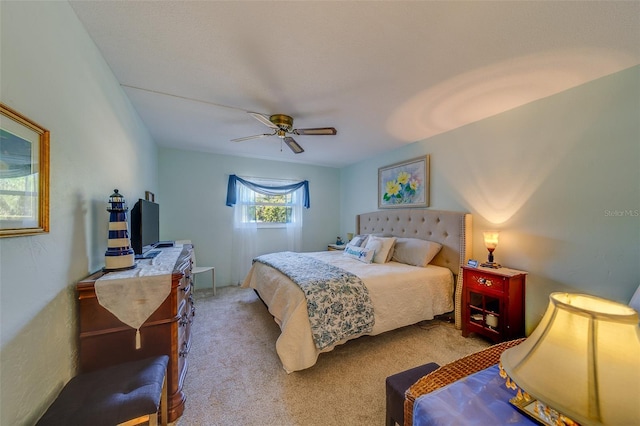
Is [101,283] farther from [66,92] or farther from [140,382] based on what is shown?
[66,92]

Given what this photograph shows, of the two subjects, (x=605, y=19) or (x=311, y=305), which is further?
(x=311, y=305)

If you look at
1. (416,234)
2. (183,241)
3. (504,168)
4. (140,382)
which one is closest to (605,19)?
(504,168)

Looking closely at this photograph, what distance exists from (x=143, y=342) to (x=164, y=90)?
208 centimetres

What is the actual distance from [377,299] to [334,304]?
1.63ft

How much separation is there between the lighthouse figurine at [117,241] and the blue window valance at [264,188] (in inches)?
103

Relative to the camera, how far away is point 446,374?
103cm

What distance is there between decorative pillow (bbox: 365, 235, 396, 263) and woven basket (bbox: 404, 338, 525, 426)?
6.12 ft

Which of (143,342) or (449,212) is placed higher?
(449,212)

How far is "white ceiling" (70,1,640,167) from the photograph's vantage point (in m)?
1.30

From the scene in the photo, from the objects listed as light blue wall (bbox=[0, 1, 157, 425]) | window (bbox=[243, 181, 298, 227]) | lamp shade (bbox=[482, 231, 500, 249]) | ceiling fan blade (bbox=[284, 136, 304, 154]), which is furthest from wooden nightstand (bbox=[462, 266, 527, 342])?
window (bbox=[243, 181, 298, 227])

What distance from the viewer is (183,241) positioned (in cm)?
384

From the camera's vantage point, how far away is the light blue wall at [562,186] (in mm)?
1789

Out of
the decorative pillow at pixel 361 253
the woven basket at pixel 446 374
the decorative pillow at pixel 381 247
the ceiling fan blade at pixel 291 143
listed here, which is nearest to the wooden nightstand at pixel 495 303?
the decorative pillow at pixel 381 247

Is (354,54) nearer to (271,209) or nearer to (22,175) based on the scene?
(22,175)
